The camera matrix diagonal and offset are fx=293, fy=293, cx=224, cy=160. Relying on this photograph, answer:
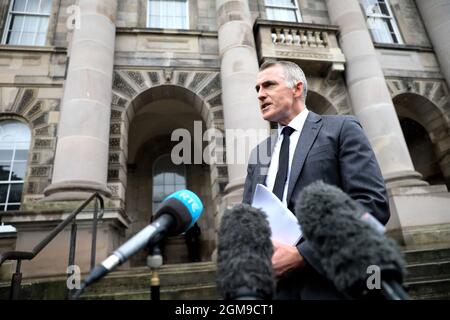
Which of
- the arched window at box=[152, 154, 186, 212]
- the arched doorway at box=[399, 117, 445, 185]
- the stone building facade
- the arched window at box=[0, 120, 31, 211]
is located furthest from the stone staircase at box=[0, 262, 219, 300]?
the arched doorway at box=[399, 117, 445, 185]

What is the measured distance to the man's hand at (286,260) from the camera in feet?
4.42

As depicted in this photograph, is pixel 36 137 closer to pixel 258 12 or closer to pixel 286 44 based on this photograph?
pixel 286 44

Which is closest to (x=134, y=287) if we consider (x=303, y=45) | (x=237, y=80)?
(x=237, y=80)

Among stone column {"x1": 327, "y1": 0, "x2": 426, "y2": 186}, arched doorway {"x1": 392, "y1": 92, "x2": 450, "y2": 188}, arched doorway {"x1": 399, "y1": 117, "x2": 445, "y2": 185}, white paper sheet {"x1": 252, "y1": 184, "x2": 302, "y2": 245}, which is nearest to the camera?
white paper sheet {"x1": 252, "y1": 184, "x2": 302, "y2": 245}

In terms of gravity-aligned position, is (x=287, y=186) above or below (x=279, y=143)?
below

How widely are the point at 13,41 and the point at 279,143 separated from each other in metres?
9.52

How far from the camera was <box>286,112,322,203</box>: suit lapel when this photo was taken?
65.3 inches

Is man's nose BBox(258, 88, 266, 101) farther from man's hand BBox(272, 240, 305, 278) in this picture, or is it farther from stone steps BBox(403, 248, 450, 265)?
stone steps BBox(403, 248, 450, 265)

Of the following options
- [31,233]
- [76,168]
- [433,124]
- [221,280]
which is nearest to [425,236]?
[433,124]

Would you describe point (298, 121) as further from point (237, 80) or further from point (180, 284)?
point (237, 80)

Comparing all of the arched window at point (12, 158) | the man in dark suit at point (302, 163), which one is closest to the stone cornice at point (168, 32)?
the arched window at point (12, 158)

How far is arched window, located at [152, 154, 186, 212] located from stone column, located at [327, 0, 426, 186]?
6.88 m

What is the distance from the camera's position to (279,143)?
1958 mm

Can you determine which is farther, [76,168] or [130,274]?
[76,168]
